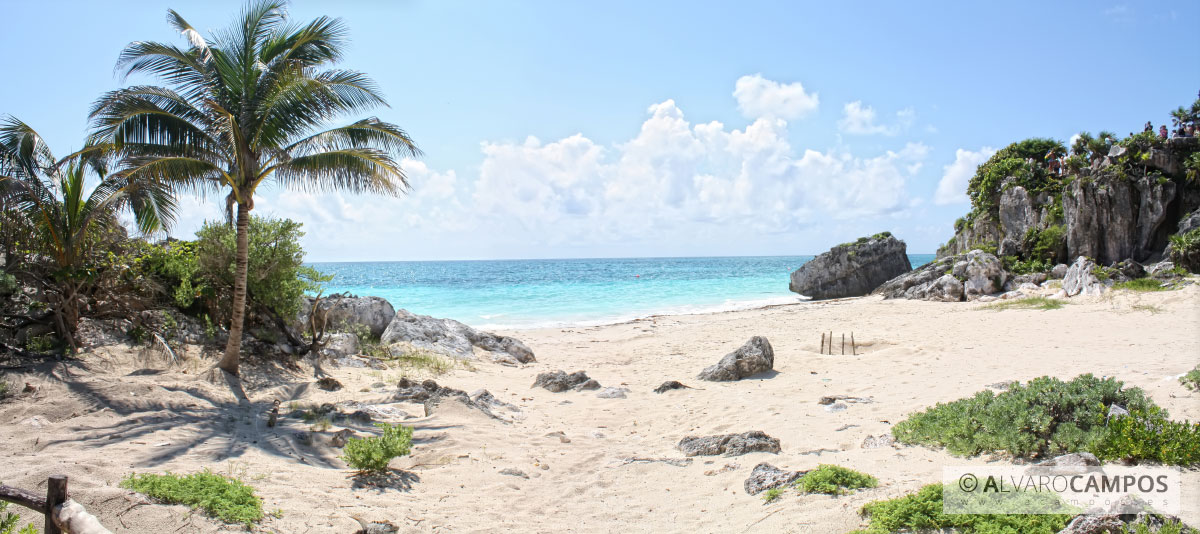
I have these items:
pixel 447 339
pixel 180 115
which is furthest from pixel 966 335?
pixel 180 115

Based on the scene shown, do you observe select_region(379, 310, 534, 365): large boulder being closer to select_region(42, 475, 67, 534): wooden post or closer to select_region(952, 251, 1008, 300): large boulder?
select_region(42, 475, 67, 534): wooden post

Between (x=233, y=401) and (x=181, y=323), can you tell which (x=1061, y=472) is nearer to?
(x=233, y=401)

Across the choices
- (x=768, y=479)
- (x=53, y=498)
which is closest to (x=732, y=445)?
(x=768, y=479)

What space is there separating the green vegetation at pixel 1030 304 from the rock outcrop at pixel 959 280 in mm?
4204

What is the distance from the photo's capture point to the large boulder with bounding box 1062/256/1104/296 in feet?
69.3

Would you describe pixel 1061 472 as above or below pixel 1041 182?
below

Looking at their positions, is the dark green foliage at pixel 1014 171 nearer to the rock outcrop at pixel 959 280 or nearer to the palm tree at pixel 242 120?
the rock outcrop at pixel 959 280

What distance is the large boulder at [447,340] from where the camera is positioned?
14.2m

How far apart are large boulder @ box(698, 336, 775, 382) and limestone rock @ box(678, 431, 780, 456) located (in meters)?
4.17

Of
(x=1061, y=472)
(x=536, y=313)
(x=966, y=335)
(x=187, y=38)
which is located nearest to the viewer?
(x=1061, y=472)

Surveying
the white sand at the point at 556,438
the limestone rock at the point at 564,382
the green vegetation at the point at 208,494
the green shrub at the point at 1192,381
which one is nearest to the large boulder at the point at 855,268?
the white sand at the point at 556,438

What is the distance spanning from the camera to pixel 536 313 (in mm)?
29109

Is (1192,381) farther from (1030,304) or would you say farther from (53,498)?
(1030,304)

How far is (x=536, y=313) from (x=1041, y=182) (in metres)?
26.8
